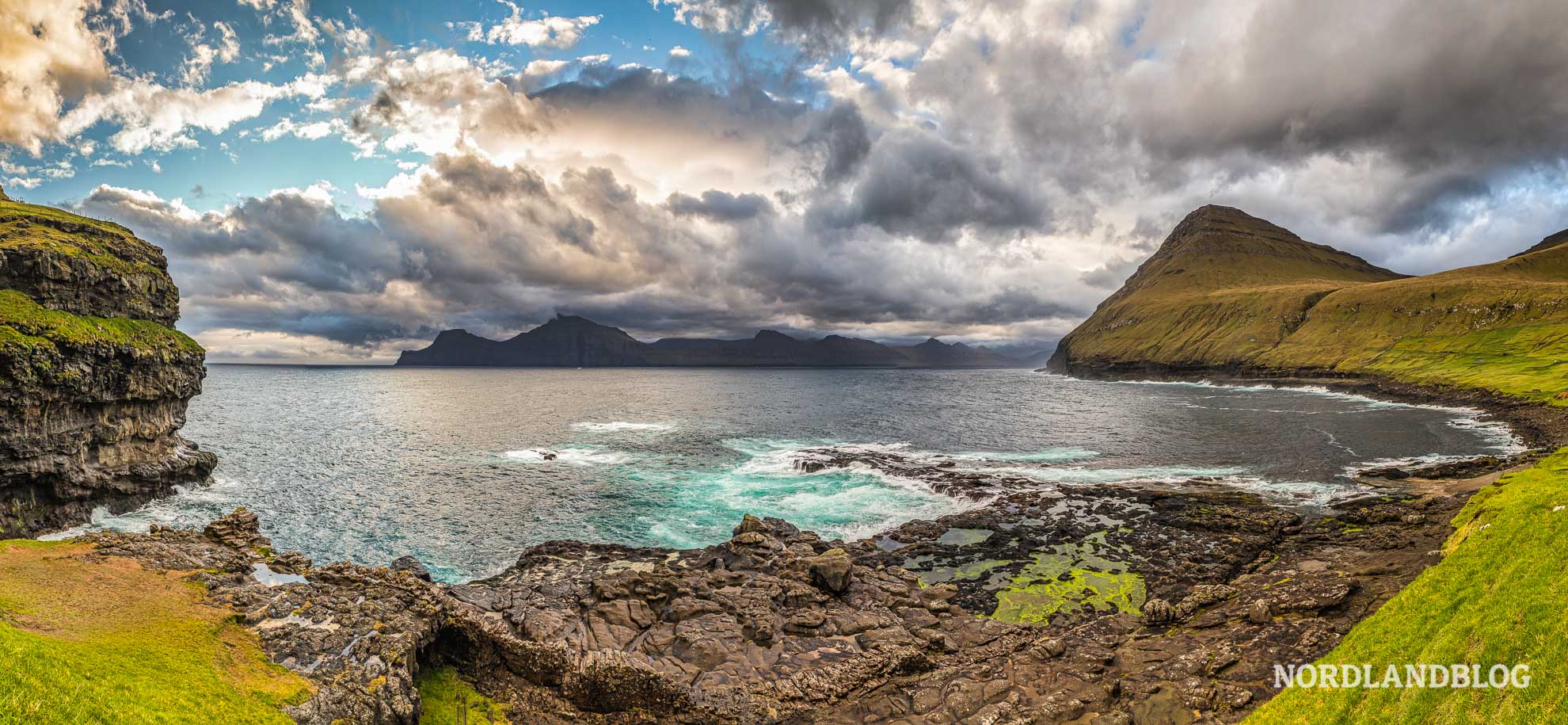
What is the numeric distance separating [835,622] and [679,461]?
162 ft

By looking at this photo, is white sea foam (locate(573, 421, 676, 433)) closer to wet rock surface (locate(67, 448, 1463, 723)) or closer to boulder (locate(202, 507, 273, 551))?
boulder (locate(202, 507, 273, 551))

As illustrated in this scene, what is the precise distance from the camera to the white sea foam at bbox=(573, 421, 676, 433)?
10382cm

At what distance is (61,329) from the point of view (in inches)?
1761

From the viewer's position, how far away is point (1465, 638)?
13742 millimetres

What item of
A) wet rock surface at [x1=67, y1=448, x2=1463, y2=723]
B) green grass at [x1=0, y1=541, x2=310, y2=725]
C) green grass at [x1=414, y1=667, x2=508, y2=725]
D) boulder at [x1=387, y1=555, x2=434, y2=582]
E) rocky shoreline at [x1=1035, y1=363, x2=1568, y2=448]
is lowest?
green grass at [x1=414, y1=667, x2=508, y2=725]

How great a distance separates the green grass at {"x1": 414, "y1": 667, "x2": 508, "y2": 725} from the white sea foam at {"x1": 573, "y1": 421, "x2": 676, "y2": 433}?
3150 inches

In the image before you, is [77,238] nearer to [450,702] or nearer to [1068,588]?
[450,702]

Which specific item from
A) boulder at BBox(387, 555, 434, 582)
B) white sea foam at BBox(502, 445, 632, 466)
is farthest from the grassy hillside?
boulder at BBox(387, 555, 434, 582)

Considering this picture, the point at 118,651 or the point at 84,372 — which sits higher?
the point at 84,372

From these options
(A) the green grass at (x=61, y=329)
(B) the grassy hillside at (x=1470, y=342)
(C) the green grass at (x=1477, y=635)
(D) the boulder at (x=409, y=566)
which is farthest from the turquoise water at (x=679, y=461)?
(C) the green grass at (x=1477, y=635)

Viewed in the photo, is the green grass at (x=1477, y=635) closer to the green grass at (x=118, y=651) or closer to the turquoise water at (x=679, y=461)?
the green grass at (x=118, y=651)

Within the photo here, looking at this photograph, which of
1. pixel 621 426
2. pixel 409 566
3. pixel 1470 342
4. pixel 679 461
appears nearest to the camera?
pixel 409 566

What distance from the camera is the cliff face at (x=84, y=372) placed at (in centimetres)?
4141

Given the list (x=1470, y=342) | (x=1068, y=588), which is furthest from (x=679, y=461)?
(x=1470, y=342)
